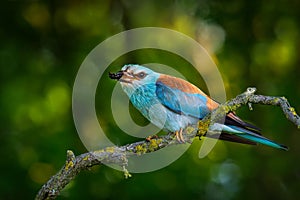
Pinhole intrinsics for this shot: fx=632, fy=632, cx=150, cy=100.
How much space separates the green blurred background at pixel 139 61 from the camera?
19.3 ft

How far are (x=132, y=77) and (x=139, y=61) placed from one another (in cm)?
237

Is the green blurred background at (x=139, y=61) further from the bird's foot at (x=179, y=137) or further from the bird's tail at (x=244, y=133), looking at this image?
the bird's foot at (x=179, y=137)

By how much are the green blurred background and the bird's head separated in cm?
185

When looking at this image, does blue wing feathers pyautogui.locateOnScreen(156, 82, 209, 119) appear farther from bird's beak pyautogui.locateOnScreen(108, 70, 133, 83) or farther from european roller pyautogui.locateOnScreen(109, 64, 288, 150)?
bird's beak pyautogui.locateOnScreen(108, 70, 133, 83)

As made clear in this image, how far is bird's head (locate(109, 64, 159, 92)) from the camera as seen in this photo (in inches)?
140

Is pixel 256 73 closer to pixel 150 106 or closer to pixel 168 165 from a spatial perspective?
pixel 168 165

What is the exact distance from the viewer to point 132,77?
3.62 m

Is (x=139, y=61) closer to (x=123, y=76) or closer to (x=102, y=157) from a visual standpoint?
(x=123, y=76)

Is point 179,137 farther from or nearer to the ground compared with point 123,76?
nearer to the ground

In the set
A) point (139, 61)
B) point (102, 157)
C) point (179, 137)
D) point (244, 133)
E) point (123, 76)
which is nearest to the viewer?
point (102, 157)

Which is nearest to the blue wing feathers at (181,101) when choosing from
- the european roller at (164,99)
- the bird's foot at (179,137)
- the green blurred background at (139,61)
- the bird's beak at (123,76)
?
the european roller at (164,99)

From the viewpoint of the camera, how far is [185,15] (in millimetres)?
6445

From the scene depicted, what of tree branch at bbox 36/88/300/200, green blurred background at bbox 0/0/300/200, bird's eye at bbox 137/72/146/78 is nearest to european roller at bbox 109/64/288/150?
bird's eye at bbox 137/72/146/78

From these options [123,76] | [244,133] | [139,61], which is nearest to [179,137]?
[244,133]
